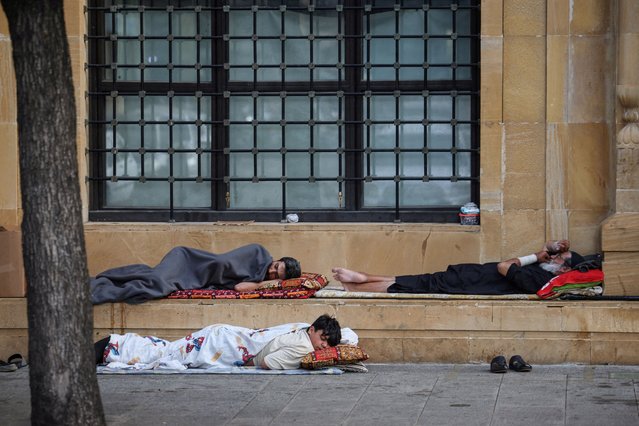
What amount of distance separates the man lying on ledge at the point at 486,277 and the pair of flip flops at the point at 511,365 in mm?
824

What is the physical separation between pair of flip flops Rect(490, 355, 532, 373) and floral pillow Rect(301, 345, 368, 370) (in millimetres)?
980

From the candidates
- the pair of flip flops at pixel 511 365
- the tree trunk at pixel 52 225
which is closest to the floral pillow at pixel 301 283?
the pair of flip flops at pixel 511 365

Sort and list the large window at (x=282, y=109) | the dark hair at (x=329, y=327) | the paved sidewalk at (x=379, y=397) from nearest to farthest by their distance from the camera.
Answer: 1. the paved sidewalk at (x=379, y=397)
2. the dark hair at (x=329, y=327)
3. the large window at (x=282, y=109)

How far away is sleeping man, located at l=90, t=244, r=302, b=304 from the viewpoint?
32.9 ft

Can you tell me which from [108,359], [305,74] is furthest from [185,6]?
[108,359]

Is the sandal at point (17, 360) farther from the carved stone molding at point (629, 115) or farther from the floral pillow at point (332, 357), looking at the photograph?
the carved stone molding at point (629, 115)

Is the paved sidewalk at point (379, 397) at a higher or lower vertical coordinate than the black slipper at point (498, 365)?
lower

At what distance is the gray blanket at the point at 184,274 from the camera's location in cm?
996

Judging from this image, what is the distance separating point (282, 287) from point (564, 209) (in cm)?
250

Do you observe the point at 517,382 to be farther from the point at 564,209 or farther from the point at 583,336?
the point at 564,209

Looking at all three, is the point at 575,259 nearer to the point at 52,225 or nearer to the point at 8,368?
the point at 8,368

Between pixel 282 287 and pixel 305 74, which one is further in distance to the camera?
pixel 305 74

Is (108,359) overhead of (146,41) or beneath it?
beneath

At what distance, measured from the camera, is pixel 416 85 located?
36.1ft
